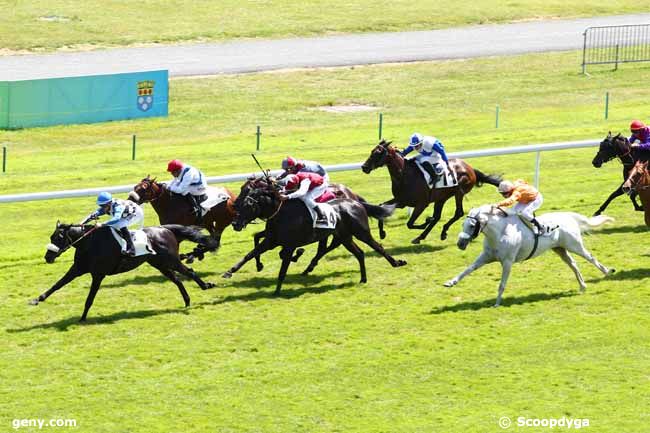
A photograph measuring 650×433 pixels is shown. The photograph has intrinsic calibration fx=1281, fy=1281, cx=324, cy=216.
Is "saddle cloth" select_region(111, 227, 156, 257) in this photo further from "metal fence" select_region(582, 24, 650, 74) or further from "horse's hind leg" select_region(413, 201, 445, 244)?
"metal fence" select_region(582, 24, 650, 74)

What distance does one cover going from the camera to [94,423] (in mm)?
12922

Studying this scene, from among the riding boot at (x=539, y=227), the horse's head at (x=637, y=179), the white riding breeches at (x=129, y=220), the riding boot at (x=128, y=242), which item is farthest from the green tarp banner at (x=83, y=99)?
the riding boot at (x=539, y=227)

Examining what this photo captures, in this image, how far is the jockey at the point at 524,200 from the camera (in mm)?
16578

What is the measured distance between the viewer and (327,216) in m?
17.8

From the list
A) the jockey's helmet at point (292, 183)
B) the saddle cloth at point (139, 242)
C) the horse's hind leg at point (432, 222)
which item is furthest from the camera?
the horse's hind leg at point (432, 222)

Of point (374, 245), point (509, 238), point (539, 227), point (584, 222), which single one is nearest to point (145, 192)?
point (374, 245)

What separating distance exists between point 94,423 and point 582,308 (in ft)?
22.1

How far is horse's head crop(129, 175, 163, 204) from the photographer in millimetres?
18125

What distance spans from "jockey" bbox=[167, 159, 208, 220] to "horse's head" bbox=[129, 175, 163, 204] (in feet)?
0.95

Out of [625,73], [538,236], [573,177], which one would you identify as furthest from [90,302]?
[625,73]

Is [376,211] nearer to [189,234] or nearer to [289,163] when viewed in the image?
[289,163]

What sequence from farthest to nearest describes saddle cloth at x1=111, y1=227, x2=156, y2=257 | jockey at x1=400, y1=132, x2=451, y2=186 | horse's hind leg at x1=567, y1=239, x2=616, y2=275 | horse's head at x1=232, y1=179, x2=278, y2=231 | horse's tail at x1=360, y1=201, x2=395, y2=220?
jockey at x1=400, y1=132, x2=451, y2=186
horse's tail at x1=360, y1=201, x2=395, y2=220
horse's head at x1=232, y1=179, x2=278, y2=231
horse's hind leg at x1=567, y1=239, x2=616, y2=275
saddle cloth at x1=111, y1=227, x2=156, y2=257

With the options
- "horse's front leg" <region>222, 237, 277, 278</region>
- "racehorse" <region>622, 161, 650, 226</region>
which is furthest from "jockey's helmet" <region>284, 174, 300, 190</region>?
"racehorse" <region>622, 161, 650, 226</region>

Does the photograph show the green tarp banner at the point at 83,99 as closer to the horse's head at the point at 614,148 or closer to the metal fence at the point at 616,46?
the metal fence at the point at 616,46
